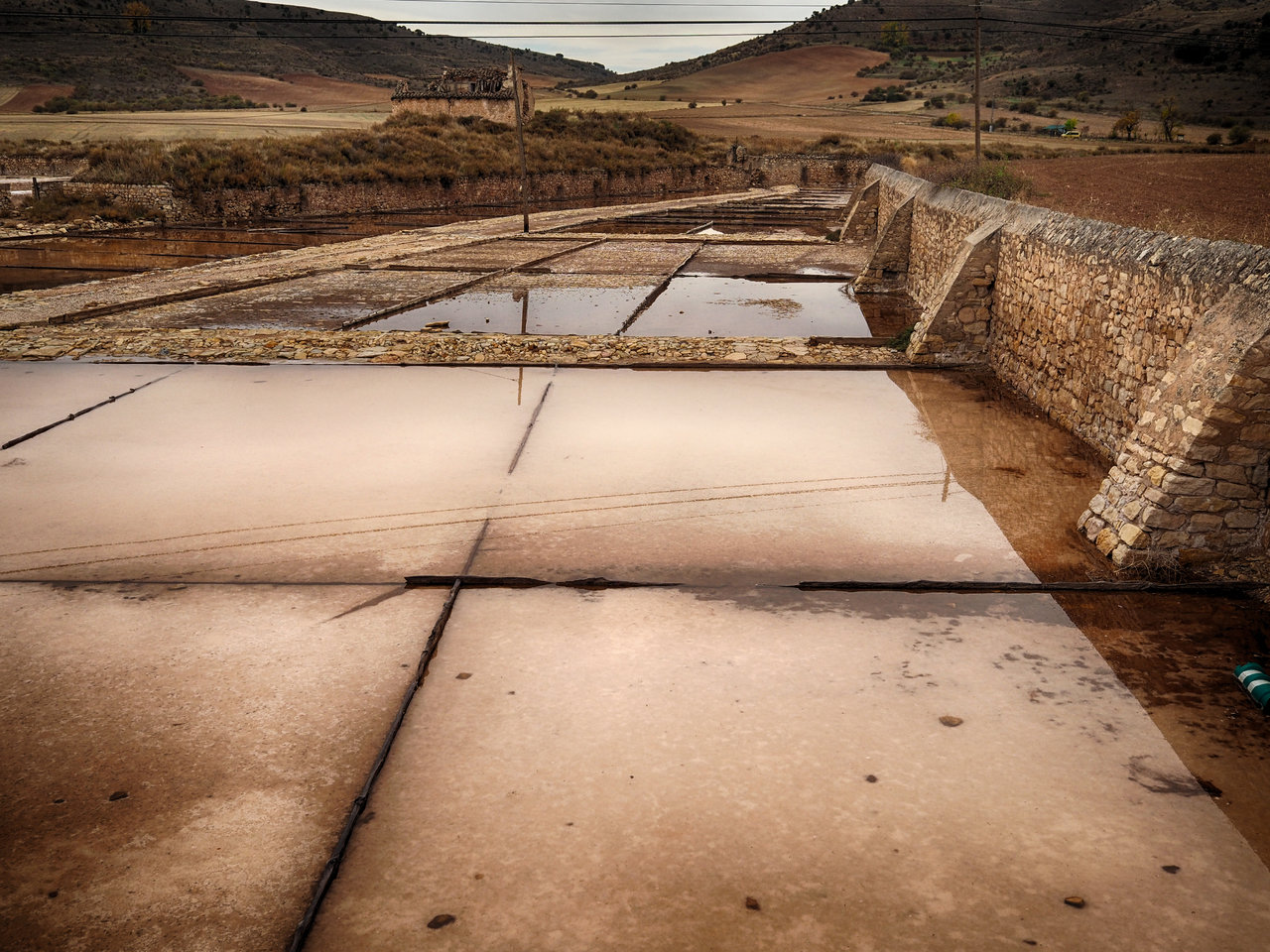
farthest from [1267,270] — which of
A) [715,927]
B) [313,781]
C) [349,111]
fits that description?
[349,111]

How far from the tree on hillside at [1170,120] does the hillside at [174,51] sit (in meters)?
54.2

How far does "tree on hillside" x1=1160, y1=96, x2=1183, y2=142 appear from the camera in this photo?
2376 inches

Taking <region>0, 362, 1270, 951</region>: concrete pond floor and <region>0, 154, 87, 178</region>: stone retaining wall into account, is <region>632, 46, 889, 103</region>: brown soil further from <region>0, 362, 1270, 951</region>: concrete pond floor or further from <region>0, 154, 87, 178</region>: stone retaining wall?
<region>0, 362, 1270, 951</region>: concrete pond floor

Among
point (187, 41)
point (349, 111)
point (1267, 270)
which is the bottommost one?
point (1267, 270)

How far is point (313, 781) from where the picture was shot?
3510mm

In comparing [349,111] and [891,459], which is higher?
[349,111]

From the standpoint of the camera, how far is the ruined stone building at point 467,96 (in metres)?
58.9

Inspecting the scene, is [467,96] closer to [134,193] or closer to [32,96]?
[134,193]

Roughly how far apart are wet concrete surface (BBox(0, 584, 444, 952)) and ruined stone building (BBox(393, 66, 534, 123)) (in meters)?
58.7

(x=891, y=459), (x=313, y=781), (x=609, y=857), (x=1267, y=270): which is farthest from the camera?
(x=891, y=459)

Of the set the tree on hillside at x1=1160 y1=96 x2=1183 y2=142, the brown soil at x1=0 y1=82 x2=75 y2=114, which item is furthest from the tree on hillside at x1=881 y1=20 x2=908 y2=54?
the brown soil at x1=0 y1=82 x2=75 y2=114

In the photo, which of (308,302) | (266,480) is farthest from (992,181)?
(266,480)

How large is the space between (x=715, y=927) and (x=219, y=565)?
154 inches

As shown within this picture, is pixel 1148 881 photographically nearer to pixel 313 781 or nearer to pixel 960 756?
pixel 960 756
